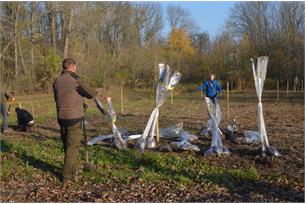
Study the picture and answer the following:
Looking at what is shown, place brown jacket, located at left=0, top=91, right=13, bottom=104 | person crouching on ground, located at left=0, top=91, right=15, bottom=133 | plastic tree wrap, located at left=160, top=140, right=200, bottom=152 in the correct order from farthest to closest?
brown jacket, located at left=0, top=91, right=13, bottom=104
person crouching on ground, located at left=0, top=91, right=15, bottom=133
plastic tree wrap, located at left=160, top=140, right=200, bottom=152

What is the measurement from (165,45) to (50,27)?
18739 millimetres

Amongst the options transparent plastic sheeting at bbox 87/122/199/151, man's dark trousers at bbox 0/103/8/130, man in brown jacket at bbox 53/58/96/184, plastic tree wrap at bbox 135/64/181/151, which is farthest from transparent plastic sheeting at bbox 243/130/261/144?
man's dark trousers at bbox 0/103/8/130

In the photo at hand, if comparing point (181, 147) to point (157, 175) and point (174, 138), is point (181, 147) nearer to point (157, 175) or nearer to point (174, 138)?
point (174, 138)

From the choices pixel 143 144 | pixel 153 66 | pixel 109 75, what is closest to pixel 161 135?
pixel 143 144

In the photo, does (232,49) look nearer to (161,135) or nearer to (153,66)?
(153,66)

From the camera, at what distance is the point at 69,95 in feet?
23.0

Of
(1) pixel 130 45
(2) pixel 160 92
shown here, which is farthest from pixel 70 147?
(1) pixel 130 45

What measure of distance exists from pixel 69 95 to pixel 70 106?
7.1 inches

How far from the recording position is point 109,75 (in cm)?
4128

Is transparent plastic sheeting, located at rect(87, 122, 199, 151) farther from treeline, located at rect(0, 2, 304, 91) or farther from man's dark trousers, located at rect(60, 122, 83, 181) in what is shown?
treeline, located at rect(0, 2, 304, 91)

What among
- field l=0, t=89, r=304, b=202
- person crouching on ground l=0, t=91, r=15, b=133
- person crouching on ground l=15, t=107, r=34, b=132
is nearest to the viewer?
field l=0, t=89, r=304, b=202

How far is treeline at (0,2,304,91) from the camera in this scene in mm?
34188

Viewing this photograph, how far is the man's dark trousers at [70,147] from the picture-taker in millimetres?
7031

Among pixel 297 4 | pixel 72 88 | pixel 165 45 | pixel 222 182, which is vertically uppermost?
pixel 297 4
